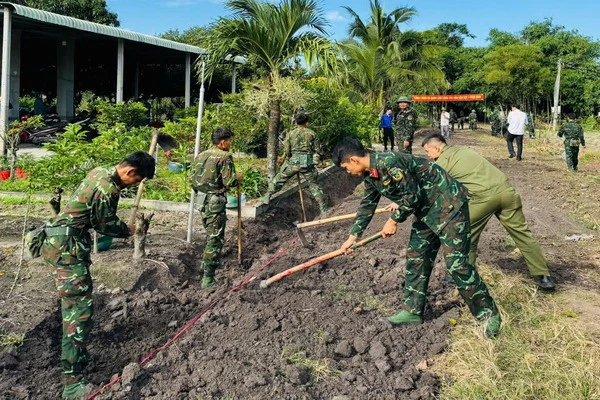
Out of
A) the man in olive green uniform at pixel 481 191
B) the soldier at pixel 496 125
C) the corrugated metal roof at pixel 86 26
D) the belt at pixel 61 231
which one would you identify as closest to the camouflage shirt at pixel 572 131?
the corrugated metal roof at pixel 86 26

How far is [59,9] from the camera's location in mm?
30609

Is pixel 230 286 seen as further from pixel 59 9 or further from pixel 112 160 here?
pixel 59 9

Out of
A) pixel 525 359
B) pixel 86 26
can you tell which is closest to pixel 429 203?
pixel 525 359

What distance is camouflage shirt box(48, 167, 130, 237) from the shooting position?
3.89 metres

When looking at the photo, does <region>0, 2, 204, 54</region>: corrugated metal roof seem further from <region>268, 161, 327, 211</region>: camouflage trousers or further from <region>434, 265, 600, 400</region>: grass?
<region>434, 265, 600, 400</region>: grass

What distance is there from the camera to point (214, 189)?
20.1ft

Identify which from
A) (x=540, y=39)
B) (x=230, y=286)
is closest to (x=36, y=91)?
(x=230, y=286)

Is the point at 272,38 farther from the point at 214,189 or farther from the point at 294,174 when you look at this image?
the point at 214,189

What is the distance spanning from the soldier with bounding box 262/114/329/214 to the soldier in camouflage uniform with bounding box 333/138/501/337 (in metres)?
4.50

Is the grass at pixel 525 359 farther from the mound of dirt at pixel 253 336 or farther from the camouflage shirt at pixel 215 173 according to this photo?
the camouflage shirt at pixel 215 173

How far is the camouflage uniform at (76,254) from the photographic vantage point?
3.88 metres

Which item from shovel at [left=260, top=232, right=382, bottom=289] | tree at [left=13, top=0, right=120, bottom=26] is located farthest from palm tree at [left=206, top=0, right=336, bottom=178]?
tree at [left=13, top=0, right=120, bottom=26]

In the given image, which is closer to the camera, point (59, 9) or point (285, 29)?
point (285, 29)

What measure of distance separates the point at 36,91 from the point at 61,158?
23156 mm
